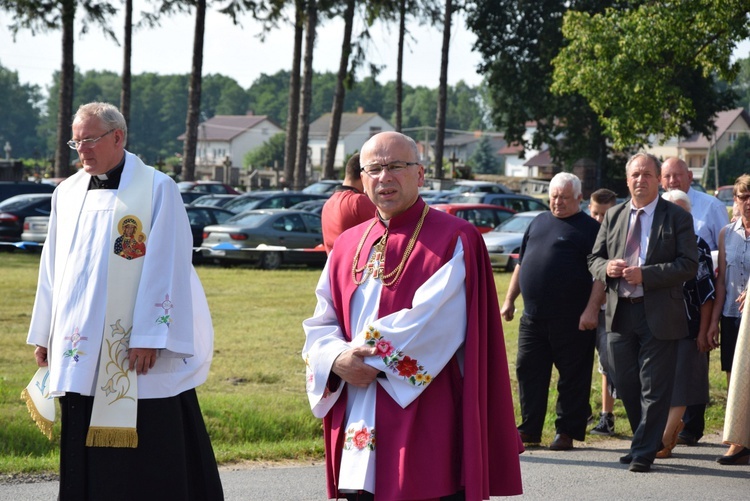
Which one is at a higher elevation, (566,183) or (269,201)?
(566,183)

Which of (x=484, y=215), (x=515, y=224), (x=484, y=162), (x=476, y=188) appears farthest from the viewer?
(x=484, y=162)

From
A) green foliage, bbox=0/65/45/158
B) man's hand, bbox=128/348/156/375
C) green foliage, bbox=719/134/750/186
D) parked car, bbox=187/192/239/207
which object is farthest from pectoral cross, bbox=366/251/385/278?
green foliage, bbox=0/65/45/158

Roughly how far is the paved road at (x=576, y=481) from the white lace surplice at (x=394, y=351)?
2.03 m

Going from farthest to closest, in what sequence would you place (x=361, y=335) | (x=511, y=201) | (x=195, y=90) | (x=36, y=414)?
(x=195, y=90) → (x=511, y=201) → (x=36, y=414) → (x=361, y=335)

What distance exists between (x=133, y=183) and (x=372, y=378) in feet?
6.05

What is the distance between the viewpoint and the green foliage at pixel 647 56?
56.6 feet

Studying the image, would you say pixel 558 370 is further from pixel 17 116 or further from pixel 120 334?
pixel 17 116

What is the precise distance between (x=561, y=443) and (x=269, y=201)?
77.8 feet

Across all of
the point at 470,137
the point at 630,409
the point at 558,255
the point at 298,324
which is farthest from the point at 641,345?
the point at 470,137

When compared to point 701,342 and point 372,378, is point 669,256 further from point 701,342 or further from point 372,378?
point 372,378

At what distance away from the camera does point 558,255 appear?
846 cm

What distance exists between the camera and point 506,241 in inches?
977

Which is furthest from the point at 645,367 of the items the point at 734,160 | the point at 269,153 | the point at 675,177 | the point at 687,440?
the point at 269,153

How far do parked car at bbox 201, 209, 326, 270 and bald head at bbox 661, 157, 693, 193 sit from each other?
51.1ft
